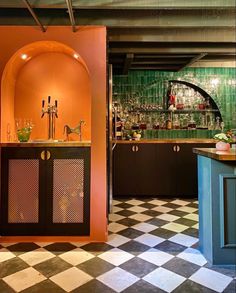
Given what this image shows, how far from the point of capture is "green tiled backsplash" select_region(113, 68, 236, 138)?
524 cm

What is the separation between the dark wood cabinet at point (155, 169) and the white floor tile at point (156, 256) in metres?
2.17

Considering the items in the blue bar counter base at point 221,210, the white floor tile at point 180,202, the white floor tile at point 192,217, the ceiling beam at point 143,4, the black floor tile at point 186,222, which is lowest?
the black floor tile at point 186,222

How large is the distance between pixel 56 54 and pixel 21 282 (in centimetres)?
251

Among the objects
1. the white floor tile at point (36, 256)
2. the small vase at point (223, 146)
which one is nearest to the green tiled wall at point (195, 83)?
the small vase at point (223, 146)

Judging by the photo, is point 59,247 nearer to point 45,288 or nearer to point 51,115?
point 45,288

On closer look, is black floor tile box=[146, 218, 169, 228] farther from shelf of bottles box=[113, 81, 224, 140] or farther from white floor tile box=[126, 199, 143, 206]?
shelf of bottles box=[113, 81, 224, 140]

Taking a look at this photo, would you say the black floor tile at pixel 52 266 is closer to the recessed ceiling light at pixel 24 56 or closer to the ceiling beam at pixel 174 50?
the recessed ceiling light at pixel 24 56

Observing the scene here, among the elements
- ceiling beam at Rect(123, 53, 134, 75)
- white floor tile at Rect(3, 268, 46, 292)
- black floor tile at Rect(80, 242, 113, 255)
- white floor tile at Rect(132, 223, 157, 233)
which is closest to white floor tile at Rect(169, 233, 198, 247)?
white floor tile at Rect(132, 223, 157, 233)

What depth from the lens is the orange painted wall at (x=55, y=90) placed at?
3197mm

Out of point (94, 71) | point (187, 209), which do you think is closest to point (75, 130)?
point (94, 71)

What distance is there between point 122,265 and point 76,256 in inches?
18.1

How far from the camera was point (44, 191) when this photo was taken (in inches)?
109

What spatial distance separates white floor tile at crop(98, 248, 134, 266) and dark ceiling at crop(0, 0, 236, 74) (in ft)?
7.33

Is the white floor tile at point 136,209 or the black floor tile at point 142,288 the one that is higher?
the white floor tile at point 136,209
